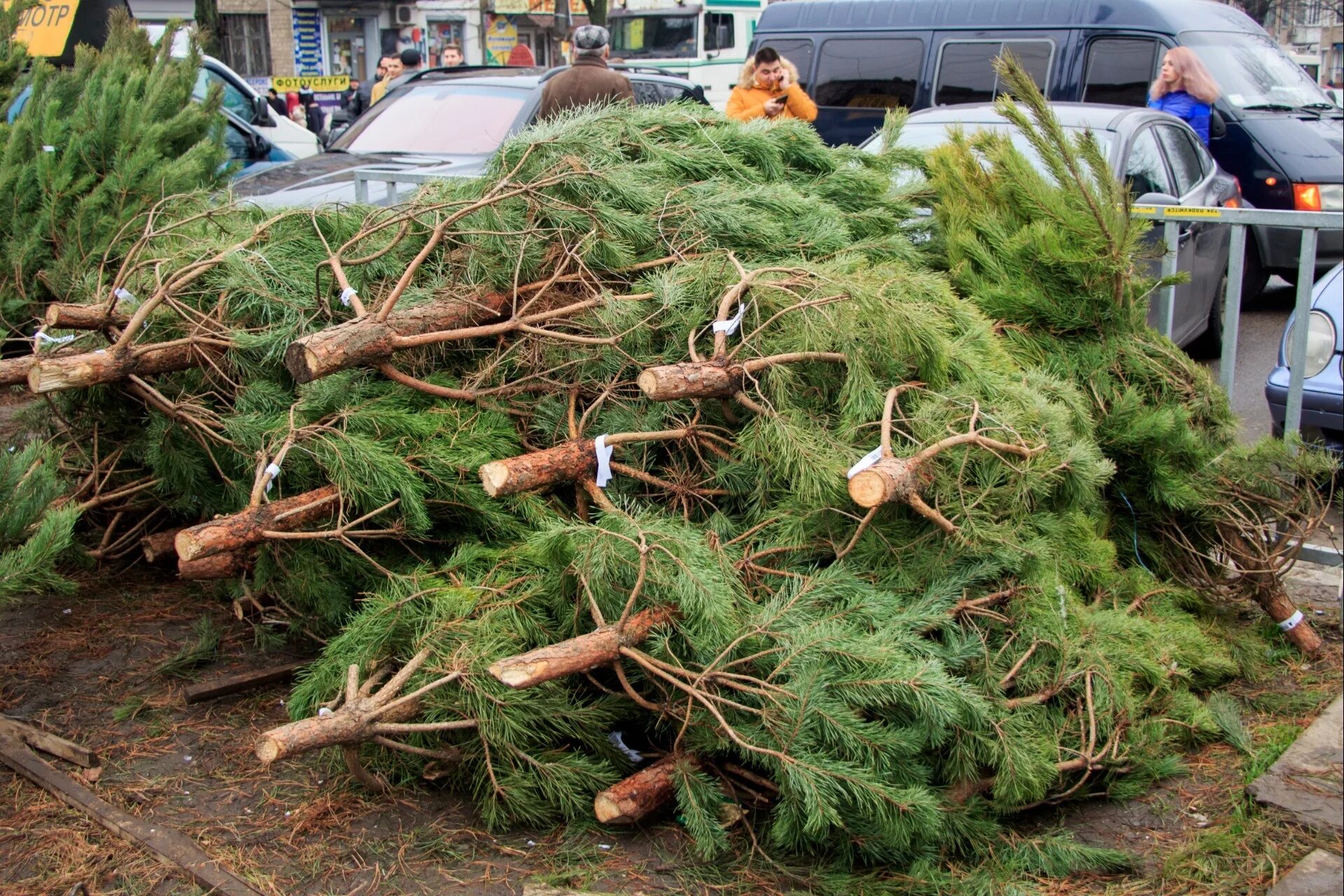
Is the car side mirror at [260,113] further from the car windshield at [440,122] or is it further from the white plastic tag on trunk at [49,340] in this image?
the white plastic tag on trunk at [49,340]

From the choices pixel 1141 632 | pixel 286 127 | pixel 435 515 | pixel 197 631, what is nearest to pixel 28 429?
pixel 197 631

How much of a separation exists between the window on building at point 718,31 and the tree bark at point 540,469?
20443mm

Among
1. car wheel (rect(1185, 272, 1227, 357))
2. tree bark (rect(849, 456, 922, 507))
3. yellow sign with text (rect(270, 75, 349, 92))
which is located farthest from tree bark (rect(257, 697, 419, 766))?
yellow sign with text (rect(270, 75, 349, 92))

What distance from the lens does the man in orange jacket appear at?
898 centimetres

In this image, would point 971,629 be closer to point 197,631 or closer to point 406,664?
point 406,664

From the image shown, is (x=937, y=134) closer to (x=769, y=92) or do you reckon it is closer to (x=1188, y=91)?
(x=769, y=92)

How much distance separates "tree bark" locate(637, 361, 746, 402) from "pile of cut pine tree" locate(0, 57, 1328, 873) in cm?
1

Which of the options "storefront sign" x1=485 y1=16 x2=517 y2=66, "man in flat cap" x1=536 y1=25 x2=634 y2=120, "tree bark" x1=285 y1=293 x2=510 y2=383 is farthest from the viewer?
"storefront sign" x1=485 y1=16 x2=517 y2=66

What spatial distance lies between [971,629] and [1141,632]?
0.74 meters

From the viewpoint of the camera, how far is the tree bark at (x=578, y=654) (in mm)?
3096

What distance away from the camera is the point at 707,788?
325 centimetres

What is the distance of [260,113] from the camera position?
11.7m

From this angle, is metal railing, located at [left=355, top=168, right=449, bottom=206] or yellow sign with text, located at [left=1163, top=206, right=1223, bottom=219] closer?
yellow sign with text, located at [left=1163, top=206, right=1223, bottom=219]

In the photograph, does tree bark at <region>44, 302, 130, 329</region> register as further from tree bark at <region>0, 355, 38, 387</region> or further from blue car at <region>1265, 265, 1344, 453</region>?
blue car at <region>1265, 265, 1344, 453</region>
